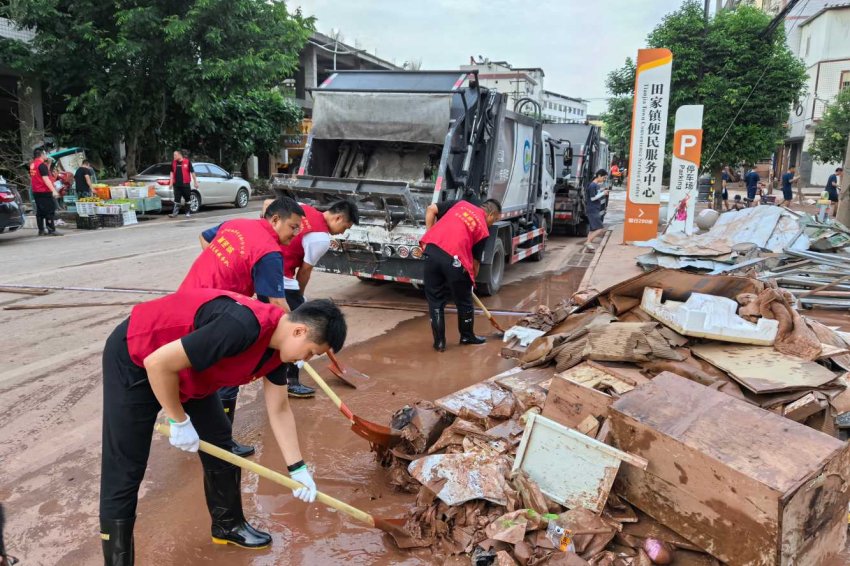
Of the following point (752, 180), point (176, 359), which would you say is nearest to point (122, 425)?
point (176, 359)

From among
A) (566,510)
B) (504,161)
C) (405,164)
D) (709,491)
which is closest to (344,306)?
(405,164)

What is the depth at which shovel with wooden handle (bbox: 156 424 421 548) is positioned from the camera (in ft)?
8.12

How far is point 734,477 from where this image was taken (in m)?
2.47

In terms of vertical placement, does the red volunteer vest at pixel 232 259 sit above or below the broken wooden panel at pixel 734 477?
above

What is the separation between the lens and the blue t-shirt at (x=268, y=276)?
3449 millimetres

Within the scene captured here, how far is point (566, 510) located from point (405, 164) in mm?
5635

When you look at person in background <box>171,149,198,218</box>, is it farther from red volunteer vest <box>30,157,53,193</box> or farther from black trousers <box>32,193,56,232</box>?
red volunteer vest <box>30,157,53,193</box>

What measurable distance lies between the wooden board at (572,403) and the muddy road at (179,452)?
0.97 metres

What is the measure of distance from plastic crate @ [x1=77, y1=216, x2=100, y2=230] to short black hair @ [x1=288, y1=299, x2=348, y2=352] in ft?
41.9

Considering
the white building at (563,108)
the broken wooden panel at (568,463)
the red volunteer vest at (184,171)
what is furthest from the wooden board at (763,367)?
the white building at (563,108)

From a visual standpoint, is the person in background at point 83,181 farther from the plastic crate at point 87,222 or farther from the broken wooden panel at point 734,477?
the broken wooden panel at point 734,477

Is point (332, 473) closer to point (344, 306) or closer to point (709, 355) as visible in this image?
point (709, 355)

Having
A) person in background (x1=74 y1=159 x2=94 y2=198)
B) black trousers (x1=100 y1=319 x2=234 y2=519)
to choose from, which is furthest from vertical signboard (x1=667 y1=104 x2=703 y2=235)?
person in background (x1=74 y1=159 x2=94 y2=198)

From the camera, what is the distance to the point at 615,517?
2.83 metres
